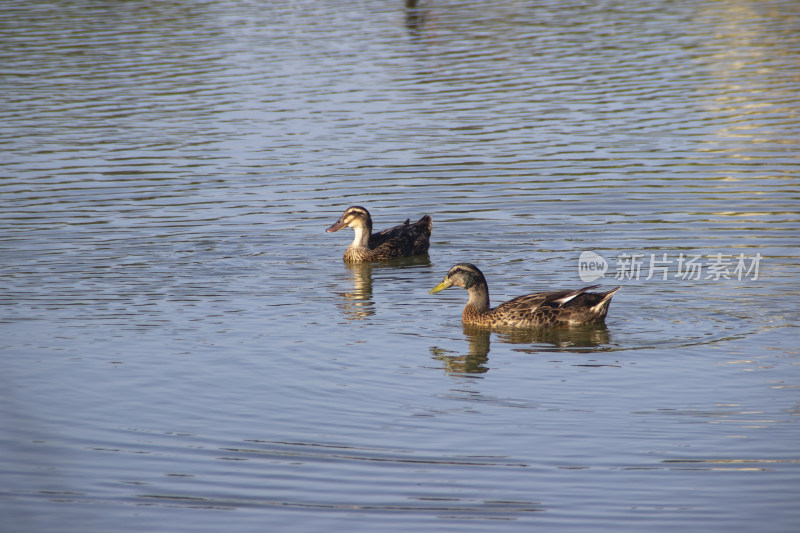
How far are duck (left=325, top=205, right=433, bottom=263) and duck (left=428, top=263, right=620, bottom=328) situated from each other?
10.5ft

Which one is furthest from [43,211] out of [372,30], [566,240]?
[372,30]

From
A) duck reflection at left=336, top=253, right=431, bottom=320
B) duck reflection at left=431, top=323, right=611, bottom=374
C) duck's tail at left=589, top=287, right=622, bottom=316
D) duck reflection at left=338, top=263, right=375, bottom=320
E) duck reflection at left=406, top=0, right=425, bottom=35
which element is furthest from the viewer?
duck reflection at left=406, top=0, right=425, bottom=35

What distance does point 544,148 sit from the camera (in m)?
21.2

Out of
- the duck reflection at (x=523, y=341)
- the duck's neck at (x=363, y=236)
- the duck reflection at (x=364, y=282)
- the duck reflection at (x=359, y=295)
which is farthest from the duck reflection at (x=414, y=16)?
the duck reflection at (x=523, y=341)

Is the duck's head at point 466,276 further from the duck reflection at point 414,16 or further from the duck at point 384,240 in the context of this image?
the duck reflection at point 414,16

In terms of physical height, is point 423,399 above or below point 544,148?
below

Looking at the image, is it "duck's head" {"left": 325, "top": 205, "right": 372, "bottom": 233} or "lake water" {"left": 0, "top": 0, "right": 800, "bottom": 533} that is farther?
"duck's head" {"left": 325, "top": 205, "right": 372, "bottom": 233}

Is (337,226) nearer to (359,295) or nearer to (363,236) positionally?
(363,236)

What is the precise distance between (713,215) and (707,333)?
209 inches

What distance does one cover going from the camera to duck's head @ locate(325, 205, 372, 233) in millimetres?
15969

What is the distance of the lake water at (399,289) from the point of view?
8141 millimetres

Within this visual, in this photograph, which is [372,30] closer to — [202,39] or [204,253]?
[202,39]

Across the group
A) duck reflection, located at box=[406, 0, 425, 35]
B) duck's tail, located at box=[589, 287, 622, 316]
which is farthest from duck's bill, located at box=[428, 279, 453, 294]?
duck reflection, located at box=[406, 0, 425, 35]

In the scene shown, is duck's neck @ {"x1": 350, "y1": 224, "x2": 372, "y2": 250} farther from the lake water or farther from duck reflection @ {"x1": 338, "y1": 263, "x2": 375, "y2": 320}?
the lake water
